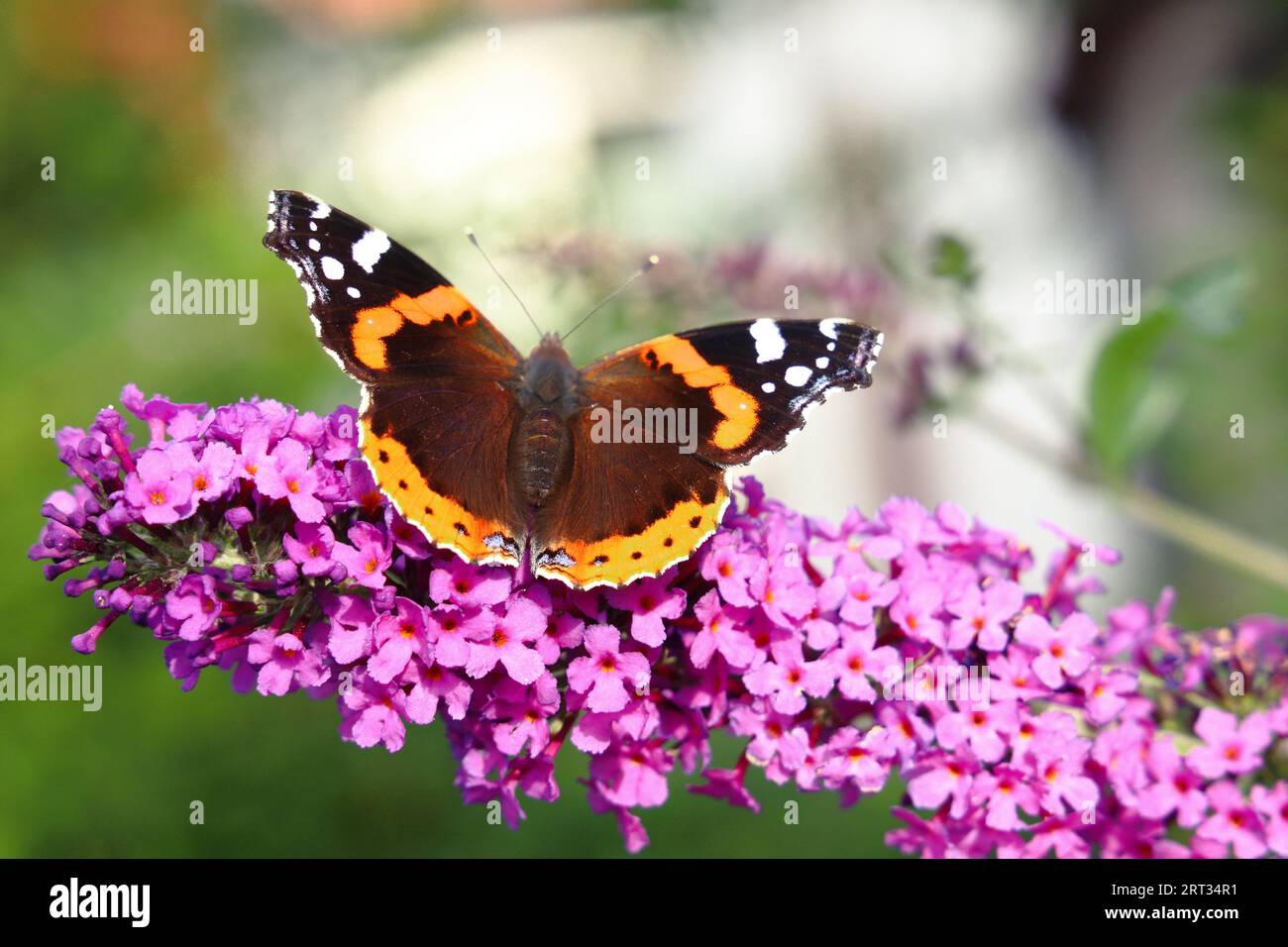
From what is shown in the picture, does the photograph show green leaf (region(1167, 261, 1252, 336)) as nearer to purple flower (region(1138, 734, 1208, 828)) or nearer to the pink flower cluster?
the pink flower cluster

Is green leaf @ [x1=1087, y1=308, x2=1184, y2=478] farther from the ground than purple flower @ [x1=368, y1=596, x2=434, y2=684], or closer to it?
farther from the ground

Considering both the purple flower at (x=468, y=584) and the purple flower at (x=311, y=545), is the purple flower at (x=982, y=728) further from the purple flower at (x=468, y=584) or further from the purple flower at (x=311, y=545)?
the purple flower at (x=311, y=545)

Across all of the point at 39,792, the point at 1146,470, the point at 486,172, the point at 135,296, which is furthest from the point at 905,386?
the point at 135,296

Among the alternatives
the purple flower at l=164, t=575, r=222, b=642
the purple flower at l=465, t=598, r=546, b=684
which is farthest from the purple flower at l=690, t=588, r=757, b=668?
the purple flower at l=164, t=575, r=222, b=642

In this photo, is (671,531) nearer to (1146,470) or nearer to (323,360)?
(323,360)

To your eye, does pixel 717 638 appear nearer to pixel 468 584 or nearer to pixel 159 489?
pixel 468 584

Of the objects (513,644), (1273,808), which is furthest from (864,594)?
(1273,808)
